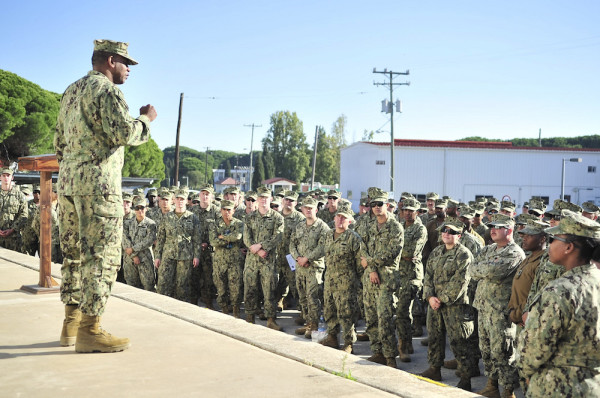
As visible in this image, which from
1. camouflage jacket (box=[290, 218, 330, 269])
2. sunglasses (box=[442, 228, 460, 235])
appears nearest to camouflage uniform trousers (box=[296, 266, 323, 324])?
camouflage jacket (box=[290, 218, 330, 269])

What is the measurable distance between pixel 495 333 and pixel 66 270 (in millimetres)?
4073

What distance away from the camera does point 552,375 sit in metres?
3.05

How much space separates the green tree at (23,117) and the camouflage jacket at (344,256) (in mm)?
34764

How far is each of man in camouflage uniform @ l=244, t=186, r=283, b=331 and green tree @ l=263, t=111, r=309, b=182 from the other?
65975mm

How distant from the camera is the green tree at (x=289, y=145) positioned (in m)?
75.4

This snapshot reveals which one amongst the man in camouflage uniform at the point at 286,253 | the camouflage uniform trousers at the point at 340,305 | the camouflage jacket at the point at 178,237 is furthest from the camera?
the man in camouflage uniform at the point at 286,253

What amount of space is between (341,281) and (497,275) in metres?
2.37

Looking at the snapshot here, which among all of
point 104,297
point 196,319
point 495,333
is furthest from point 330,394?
point 495,333

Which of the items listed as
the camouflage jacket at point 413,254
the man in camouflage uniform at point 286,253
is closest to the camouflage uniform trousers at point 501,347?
the camouflage jacket at point 413,254

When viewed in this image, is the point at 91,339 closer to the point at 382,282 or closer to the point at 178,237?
the point at 382,282

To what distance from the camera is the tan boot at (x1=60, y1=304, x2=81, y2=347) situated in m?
3.93

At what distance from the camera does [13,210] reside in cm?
1183

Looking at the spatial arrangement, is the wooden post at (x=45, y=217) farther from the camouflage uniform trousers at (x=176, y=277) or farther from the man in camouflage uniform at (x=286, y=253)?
the man in camouflage uniform at (x=286, y=253)

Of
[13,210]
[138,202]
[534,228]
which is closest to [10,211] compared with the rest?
[13,210]
